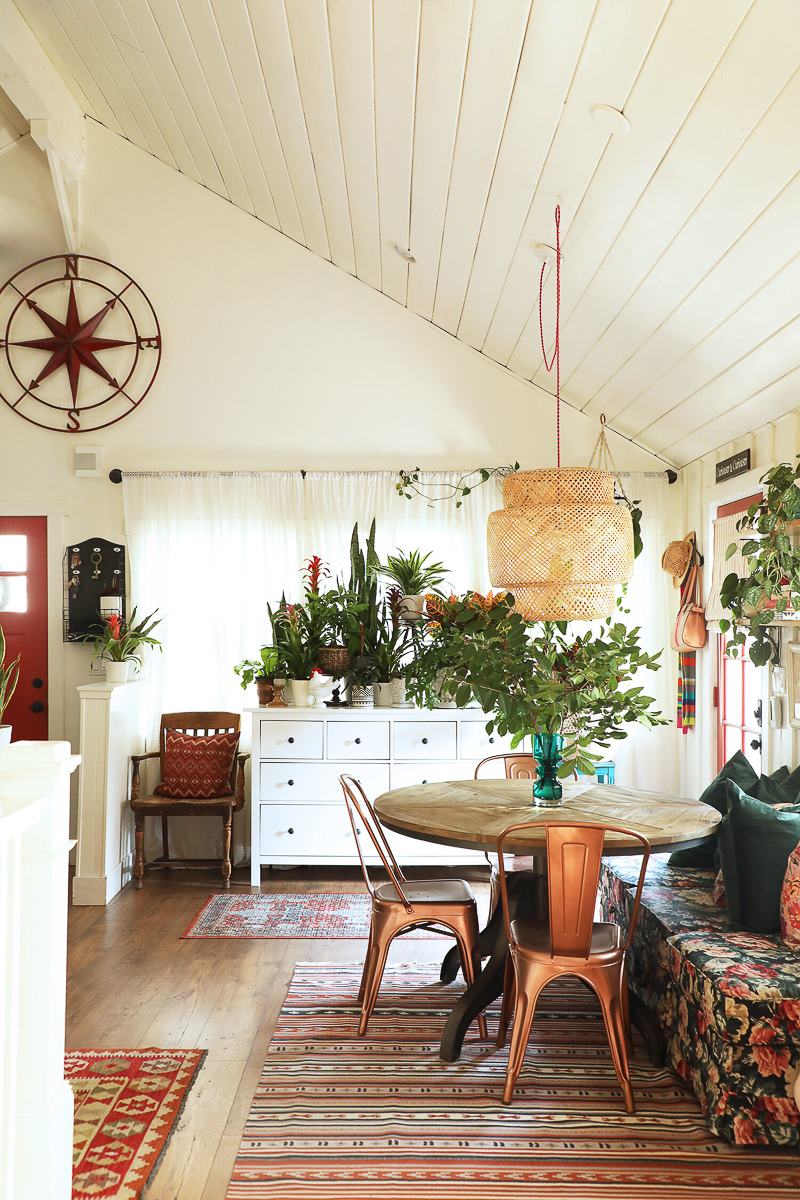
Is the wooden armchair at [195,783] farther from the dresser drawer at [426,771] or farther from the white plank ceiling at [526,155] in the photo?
the white plank ceiling at [526,155]

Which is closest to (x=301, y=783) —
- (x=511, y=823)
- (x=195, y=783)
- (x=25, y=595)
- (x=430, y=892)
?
(x=195, y=783)

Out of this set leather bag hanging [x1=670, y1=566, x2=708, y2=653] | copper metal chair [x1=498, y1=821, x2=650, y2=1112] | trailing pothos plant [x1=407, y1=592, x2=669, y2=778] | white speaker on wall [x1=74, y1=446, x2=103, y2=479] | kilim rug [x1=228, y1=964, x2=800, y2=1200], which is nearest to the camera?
kilim rug [x1=228, y1=964, x2=800, y2=1200]

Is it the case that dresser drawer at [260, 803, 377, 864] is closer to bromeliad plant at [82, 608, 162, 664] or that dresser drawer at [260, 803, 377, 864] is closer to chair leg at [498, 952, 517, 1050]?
bromeliad plant at [82, 608, 162, 664]

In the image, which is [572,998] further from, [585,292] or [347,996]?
[585,292]

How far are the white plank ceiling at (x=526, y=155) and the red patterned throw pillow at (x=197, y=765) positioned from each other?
273 centimetres

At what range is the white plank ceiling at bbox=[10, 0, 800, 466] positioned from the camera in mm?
2383

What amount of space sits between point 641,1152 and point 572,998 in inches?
37.5

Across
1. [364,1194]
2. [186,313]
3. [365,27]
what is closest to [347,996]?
[364,1194]

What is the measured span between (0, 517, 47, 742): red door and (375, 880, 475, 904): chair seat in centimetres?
302

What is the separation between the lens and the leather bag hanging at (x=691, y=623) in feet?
15.6

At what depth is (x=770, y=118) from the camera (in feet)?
7.53

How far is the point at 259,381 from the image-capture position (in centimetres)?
529

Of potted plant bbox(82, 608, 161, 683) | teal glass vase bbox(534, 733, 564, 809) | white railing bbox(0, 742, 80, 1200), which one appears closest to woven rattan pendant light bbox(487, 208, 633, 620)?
teal glass vase bbox(534, 733, 564, 809)

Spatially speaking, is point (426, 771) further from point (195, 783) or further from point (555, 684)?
point (555, 684)
